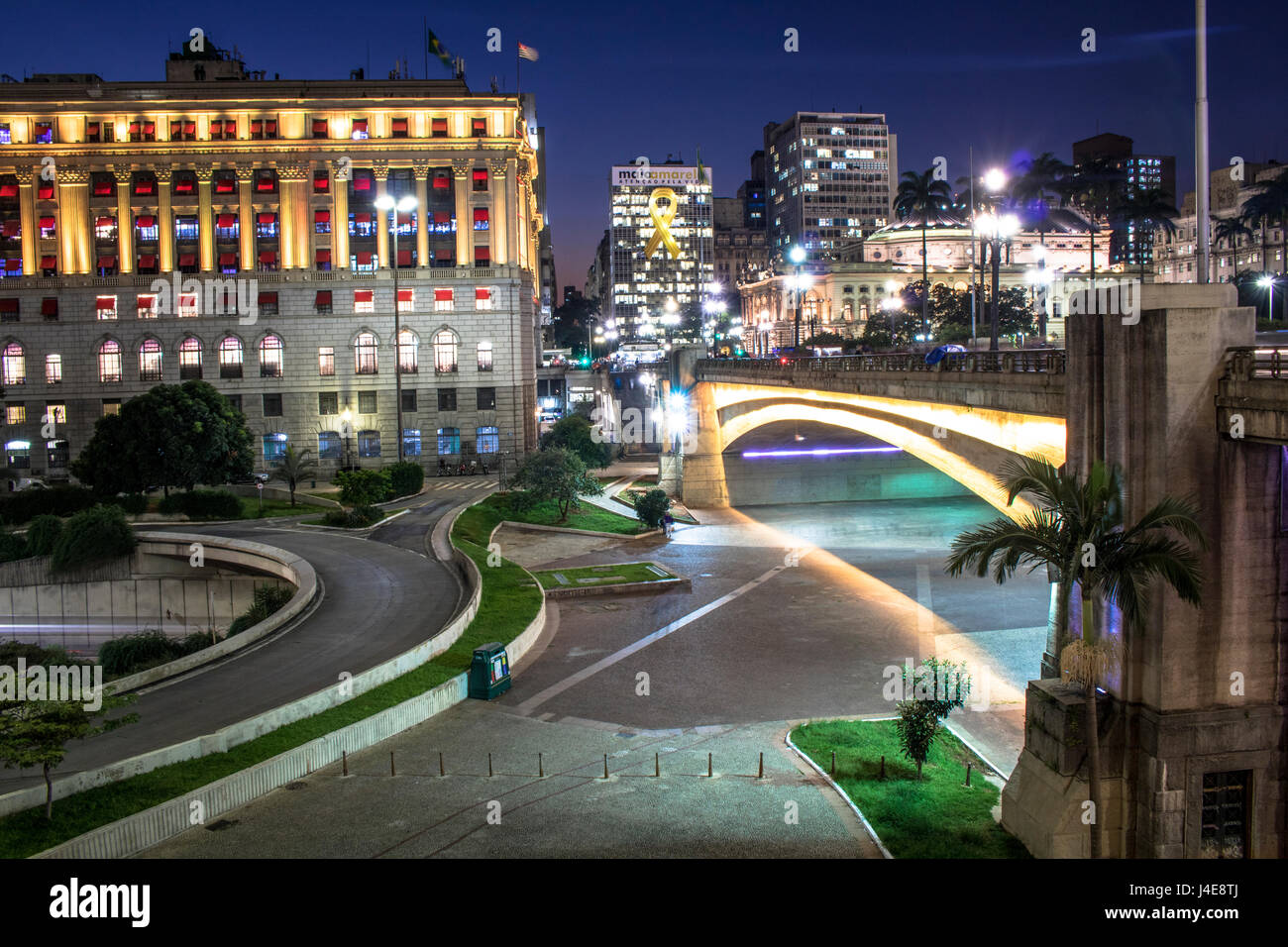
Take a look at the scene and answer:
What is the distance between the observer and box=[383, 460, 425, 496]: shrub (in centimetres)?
6238

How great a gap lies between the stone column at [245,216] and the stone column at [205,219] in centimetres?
202

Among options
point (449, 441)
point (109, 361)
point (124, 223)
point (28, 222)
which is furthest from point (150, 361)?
point (449, 441)

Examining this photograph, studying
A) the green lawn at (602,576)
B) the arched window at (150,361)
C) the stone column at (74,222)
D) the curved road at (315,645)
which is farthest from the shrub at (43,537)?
the stone column at (74,222)

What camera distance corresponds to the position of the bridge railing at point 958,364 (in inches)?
988

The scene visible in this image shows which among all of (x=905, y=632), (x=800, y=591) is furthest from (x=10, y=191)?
(x=905, y=632)

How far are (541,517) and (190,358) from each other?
37633 millimetres

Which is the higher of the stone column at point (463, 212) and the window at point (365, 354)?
the stone column at point (463, 212)

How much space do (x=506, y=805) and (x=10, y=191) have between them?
78219 mm

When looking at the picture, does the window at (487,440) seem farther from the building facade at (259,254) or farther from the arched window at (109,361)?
the arched window at (109,361)

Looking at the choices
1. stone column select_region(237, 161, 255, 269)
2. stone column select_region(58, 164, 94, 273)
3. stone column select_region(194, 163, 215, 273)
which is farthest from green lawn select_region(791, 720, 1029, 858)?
stone column select_region(58, 164, 94, 273)

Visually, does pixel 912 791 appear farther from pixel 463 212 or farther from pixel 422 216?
pixel 422 216

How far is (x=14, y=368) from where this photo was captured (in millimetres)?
77562

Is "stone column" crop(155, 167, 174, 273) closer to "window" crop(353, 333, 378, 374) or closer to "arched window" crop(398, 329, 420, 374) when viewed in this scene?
"window" crop(353, 333, 378, 374)
